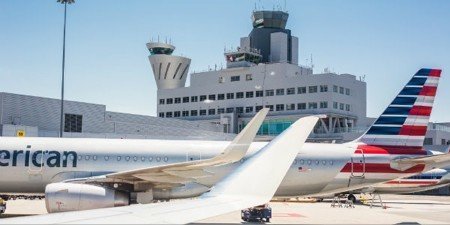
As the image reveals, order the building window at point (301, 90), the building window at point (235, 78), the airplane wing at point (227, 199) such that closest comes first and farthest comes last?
1. the airplane wing at point (227, 199)
2. the building window at point (301, 90)
3. the building window at point (235, 78)

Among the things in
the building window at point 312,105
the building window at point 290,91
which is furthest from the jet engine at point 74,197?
the building window at point 290,91

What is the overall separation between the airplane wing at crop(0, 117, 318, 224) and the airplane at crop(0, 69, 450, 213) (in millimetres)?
10790

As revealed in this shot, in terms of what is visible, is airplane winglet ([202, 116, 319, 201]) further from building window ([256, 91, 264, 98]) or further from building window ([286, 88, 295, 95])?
building window ([256, 91, 264, 98])

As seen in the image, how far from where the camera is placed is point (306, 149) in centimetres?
2531

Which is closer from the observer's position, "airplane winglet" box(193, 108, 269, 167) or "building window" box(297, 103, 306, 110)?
"airplane winglet" box(193, 108, 269, 167)

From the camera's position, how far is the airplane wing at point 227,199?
5.56 meters

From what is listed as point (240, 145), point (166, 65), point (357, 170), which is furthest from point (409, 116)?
point (166, 65)

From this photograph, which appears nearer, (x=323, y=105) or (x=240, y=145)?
(x=240, y=145)

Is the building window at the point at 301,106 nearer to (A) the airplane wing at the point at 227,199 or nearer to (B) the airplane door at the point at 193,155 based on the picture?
(B) the airplane door at the point at 193,155

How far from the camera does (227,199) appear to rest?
296 inches

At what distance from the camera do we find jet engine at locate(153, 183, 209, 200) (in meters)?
22.9

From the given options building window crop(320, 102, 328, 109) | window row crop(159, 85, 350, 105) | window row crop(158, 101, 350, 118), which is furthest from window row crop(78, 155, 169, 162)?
window row crop(159, 85, 350, 105)

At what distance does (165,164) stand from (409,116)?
14.5 metres

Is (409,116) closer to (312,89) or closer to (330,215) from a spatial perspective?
(330,215)
